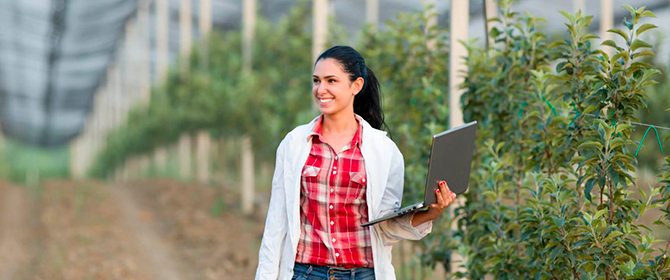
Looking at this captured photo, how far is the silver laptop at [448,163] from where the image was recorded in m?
2.57

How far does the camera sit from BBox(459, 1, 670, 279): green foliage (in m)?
3.16

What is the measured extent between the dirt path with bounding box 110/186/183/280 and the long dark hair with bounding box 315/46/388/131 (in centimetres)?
711

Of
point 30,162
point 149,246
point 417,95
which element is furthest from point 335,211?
point 30,162

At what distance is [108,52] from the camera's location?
27.9 m

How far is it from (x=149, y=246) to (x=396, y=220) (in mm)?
9716

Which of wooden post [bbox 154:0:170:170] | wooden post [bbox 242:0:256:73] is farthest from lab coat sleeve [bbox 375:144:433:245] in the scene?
wooden post [bbox 154:0:170:170]

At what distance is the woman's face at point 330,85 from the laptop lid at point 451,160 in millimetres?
438

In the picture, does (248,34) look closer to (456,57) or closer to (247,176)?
(247,176)

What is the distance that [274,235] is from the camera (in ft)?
9.57

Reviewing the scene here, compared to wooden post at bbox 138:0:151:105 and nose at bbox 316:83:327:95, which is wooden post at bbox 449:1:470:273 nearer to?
nose at bbox 316:83:327:95

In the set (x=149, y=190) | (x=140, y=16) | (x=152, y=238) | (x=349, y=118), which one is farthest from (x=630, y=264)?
(x=140, y=16)

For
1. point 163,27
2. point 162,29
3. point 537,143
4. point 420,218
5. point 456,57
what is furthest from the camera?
point 162,29

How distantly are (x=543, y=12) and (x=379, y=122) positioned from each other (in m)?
11.4

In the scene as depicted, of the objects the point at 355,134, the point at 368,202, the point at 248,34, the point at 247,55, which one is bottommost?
the point at 368,202
